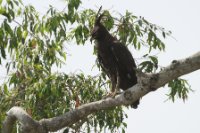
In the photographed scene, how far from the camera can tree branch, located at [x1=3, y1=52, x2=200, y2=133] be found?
10.8 ft

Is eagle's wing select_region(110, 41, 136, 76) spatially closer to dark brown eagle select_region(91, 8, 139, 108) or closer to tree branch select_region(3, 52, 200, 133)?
dark brown eagle select_region(91, 8, 139, 108)

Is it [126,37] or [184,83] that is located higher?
[126,37]

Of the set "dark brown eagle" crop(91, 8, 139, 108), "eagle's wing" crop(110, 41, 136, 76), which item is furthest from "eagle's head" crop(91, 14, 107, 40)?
"eagle's wing" crop(110, 41, 136, 76)

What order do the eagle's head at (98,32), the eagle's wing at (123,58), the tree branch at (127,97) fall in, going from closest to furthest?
1. the tree branch at (127,97)
2. the eagle's wing at (123,58)
3. the eagle's head at (98,32)

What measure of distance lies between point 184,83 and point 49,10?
5.67 feet

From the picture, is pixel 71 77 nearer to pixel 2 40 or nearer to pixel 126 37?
pixel 126 37

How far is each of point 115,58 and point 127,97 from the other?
139 cm

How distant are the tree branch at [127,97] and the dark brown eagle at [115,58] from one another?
3.41ft

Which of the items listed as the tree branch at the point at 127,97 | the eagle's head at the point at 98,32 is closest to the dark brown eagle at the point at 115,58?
the eagle's head at the point at 98,32

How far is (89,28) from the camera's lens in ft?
18.9

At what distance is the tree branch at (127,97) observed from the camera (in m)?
3.30

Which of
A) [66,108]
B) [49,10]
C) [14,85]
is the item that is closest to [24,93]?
[14,85]

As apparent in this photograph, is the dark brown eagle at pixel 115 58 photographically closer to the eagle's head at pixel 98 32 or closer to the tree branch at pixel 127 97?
the eagle's head at pixel 98 32

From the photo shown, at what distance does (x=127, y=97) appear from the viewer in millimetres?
3721
